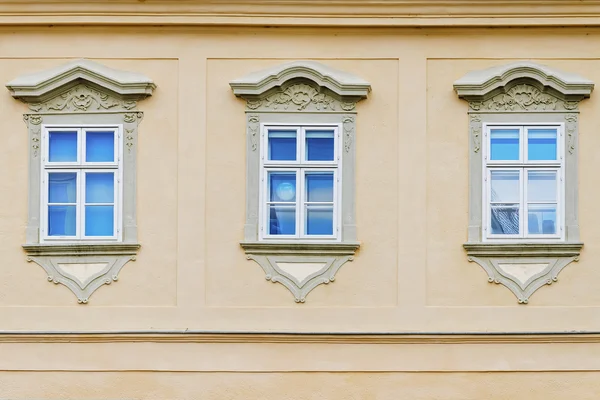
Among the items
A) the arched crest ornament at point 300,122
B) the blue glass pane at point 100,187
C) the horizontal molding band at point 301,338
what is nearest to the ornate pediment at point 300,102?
the arched crest ornament at point 300,122

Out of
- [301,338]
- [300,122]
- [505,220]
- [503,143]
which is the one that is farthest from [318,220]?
[503,143]

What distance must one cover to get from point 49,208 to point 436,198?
439 centimetres

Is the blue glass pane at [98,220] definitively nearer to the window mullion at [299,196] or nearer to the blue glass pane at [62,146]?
the blue glass pane at [62,146]

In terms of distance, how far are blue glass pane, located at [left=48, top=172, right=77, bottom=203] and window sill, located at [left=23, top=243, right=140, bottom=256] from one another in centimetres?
55

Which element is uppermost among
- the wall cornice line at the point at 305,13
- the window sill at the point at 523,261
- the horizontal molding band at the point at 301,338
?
the wall cornice line at the point at 305,13

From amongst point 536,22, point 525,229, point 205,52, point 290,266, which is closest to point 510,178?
point 525,229

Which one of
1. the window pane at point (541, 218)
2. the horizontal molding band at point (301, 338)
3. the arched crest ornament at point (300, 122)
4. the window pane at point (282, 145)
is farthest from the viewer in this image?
the window pane at point (282, 145)

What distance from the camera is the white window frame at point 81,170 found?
46.9ft

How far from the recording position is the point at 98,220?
14.4 meters

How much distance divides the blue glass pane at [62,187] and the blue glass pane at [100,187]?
0.16 m

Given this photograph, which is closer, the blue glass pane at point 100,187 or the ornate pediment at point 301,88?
the ornate pediment at point 301,88

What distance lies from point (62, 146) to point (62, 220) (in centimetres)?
84

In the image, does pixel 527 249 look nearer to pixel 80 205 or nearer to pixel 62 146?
pixel 80 205

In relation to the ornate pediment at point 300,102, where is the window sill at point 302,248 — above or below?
below
